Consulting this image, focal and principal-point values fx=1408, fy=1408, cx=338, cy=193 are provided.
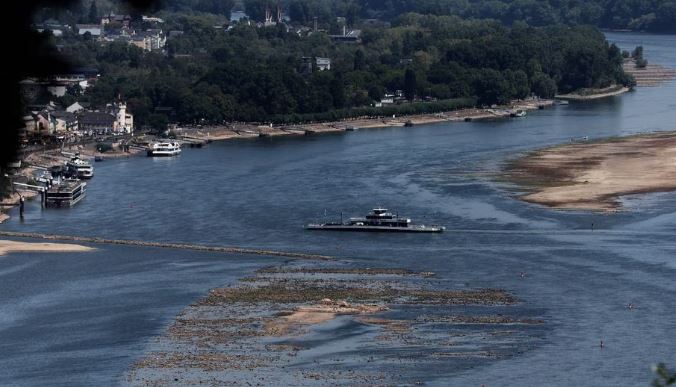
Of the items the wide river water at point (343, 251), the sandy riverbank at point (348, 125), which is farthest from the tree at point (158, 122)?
the wide river water at point (343, 251)

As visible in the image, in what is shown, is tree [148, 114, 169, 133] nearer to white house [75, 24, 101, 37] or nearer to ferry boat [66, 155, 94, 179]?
ferry boat [66, 155, 94, 179]

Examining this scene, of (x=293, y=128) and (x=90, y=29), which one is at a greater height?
(x=90, y=29)

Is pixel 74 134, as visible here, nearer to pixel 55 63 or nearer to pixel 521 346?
pixel 521 346

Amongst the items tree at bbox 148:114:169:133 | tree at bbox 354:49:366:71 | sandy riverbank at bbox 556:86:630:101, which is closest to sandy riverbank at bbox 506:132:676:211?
tree at bbox 148:114:169:133

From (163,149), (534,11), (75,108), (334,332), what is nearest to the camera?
(334,332)

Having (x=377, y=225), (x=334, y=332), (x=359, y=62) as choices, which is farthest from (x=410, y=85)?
(x=334, y=332)

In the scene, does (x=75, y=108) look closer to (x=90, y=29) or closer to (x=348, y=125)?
(x=348, y=125)
